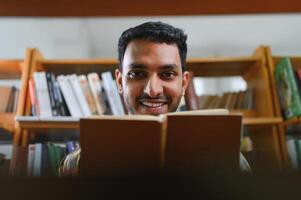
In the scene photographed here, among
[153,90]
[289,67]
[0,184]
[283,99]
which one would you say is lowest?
[0,184]

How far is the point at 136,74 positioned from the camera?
724 mm

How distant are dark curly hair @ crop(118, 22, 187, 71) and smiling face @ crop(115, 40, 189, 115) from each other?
0.01 meters

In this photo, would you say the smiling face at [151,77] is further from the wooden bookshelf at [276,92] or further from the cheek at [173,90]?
the wooden bookshelf at [276,92]

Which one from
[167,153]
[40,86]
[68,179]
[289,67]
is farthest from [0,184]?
[289,67]

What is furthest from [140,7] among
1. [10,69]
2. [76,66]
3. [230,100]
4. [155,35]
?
[10,69]

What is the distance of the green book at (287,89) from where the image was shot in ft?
4.97

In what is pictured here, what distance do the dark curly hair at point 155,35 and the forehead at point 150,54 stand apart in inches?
0.4

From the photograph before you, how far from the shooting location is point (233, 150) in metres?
0.47

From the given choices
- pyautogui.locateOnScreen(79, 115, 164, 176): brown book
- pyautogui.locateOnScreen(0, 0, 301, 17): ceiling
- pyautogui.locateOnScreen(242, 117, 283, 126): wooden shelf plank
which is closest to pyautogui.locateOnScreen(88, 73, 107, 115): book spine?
pyautogui.locateOnScreen(242, 117, 283, 126): wooden shelf plank

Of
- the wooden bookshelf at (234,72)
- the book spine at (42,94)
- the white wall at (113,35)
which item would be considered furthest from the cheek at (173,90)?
the white wall at (113,35)

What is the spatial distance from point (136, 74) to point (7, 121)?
109cm

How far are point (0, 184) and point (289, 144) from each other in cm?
160

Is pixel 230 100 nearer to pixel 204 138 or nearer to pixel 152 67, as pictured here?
Result: pixel 152 67

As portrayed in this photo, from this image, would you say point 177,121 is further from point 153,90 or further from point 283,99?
point 283,99
